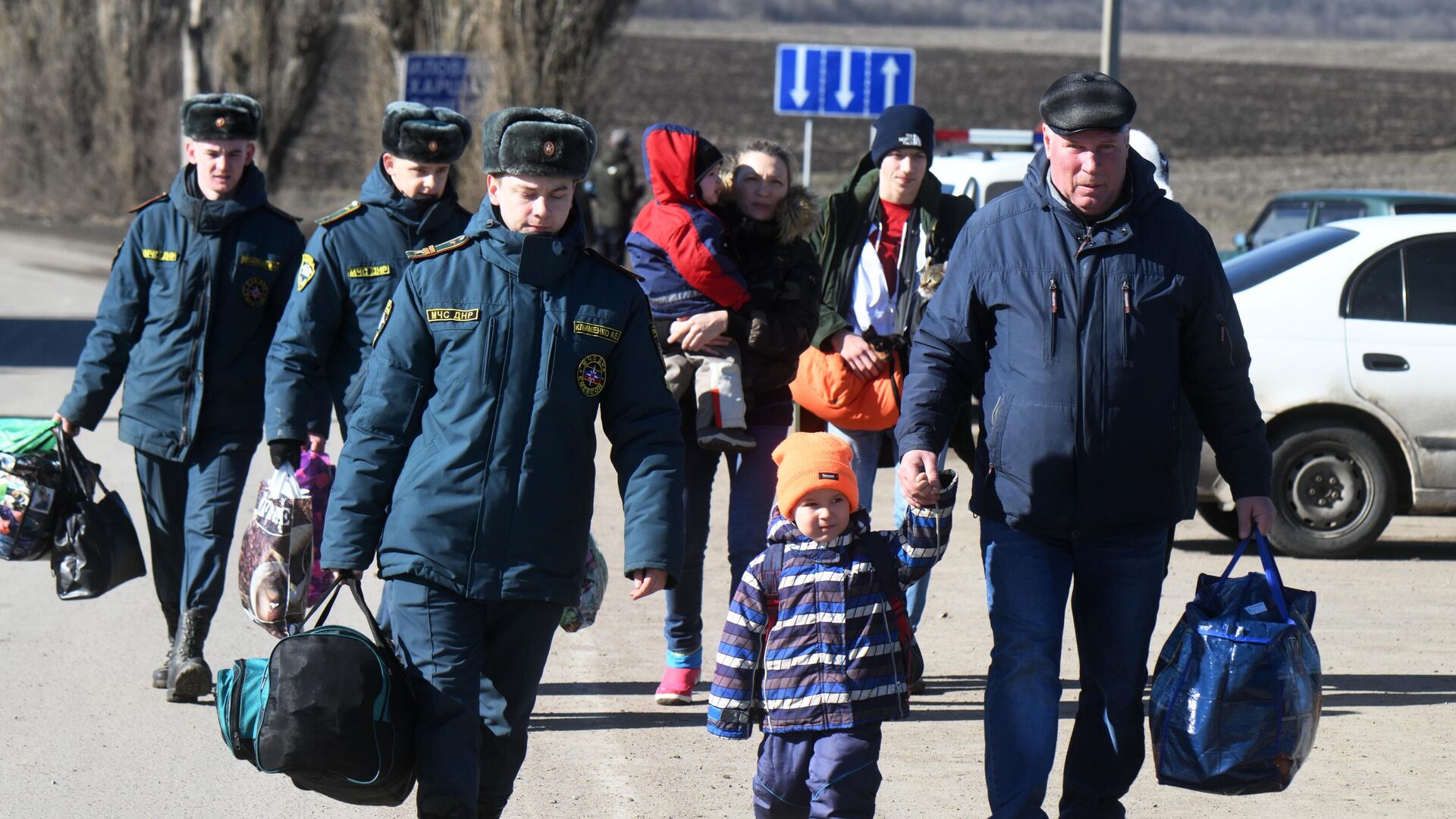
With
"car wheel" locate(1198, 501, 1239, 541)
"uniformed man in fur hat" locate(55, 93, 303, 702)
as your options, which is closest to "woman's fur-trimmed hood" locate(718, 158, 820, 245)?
"uniformed man in fur hat" locate(55, 93, 303, 702)

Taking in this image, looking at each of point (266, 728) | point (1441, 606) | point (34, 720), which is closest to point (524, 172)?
point (266, 728)

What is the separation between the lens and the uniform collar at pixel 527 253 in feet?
13.5

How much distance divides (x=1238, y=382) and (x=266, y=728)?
2.37 metres

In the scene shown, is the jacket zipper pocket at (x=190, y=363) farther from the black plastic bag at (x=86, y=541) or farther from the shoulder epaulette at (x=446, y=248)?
the shoulder epaulette at (x=446, y=248)

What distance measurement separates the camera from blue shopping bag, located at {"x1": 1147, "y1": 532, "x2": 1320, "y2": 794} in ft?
13.7

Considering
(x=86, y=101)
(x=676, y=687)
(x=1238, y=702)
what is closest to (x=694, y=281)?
(x=676, y=687)

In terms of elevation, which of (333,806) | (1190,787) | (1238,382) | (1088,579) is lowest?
(333,806)

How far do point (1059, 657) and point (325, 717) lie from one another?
1748mm

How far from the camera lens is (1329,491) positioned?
9.37 meters

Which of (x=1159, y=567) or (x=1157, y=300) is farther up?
(x=1157, y=300)

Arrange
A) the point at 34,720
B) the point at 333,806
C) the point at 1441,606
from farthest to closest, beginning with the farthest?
the point at 1441,606, the point at 34,720, the point at 333,806

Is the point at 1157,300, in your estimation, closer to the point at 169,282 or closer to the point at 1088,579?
the point at 1088,579

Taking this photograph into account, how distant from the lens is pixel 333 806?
535 cm

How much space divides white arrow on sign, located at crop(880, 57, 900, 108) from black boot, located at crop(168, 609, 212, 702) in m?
10.1
